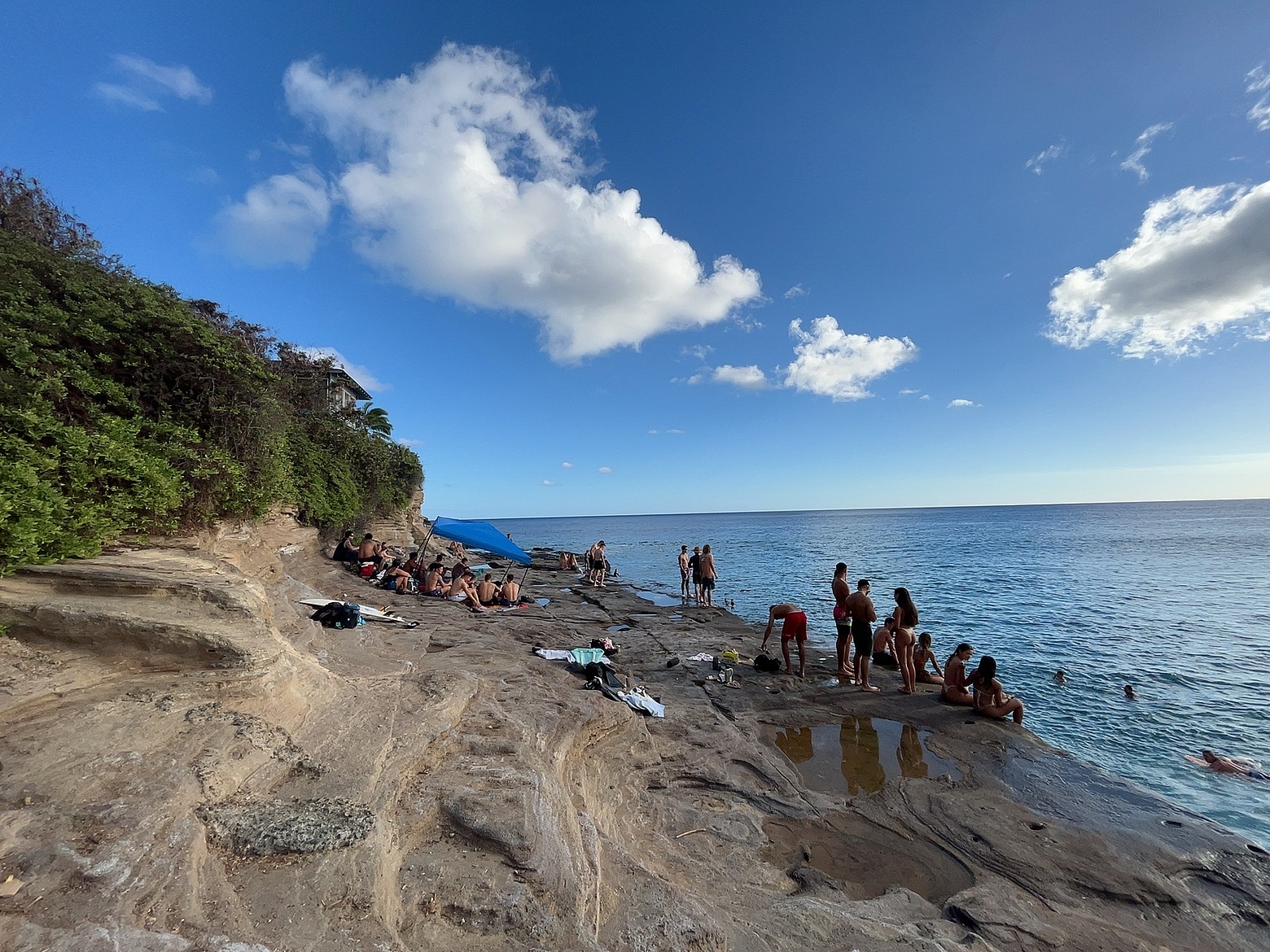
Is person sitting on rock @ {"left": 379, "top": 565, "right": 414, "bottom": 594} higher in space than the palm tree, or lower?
lower

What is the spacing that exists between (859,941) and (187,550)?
822 centimetres

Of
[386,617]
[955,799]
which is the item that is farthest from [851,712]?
[386,617]

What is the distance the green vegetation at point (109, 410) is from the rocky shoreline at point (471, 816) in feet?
2.03

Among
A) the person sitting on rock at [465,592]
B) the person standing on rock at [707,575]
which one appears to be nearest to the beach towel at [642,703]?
the person sitting on rock at [465,592]

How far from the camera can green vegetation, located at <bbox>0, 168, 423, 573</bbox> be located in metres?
4.69

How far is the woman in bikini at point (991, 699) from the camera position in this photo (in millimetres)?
8281

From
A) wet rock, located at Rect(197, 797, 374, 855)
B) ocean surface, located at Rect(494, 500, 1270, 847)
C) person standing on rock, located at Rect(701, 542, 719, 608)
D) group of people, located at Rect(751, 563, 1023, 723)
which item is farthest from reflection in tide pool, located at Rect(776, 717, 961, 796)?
person standing on rock, located at Rect(701, 542, 719, 608)

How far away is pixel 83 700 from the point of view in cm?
392

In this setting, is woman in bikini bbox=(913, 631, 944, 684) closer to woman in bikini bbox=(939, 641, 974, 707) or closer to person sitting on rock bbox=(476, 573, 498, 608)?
woman in bikini bbox=(939, 641, 974, 707)

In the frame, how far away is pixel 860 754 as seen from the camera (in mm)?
7180

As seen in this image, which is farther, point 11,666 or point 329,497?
point 329,497

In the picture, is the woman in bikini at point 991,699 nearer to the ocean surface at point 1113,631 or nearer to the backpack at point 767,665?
the ocean surface at point 1113,631

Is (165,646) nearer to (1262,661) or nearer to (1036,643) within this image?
(1036,643)

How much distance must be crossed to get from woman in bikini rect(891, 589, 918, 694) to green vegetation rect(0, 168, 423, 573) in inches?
454
